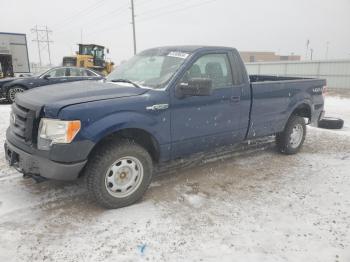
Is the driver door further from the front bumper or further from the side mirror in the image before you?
the front bumper

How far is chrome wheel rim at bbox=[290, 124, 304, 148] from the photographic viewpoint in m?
6.09

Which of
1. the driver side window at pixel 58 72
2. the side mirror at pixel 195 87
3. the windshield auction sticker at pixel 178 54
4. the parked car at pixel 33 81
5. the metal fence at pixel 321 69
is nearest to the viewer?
the side mirror at pixel 195 87

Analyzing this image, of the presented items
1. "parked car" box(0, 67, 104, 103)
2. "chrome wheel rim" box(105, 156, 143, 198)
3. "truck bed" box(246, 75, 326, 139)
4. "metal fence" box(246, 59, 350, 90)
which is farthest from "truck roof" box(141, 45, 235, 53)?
"metal fence" box(246, 59, 350, 90)

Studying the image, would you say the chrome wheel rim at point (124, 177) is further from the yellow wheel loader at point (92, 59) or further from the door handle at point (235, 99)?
the yellow wheel loader at point (92, 59)

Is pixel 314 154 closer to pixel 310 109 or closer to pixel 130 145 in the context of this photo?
pixel 310 109

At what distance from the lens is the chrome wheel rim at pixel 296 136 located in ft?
20.0

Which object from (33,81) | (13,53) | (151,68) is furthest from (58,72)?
(151,68)

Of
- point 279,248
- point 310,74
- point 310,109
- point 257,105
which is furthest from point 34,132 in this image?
point 310,74

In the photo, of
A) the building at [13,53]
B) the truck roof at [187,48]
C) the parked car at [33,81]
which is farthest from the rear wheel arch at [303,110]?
the building at [13,53]

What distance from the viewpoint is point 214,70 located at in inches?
183

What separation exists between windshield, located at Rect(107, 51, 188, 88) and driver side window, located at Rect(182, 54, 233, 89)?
0.73ft

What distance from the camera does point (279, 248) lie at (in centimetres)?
307

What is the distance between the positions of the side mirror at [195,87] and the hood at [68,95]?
43 centimetres

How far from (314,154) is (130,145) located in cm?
397
